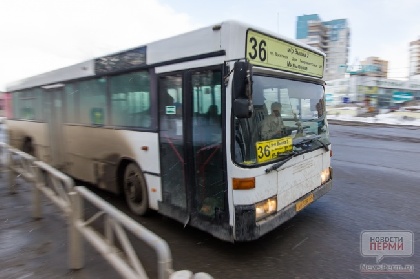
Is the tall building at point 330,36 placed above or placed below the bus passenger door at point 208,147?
above

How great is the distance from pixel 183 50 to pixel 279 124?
1591 millimetres

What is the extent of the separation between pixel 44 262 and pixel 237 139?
8.83 ft

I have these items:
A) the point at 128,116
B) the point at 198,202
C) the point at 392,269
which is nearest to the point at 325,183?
the point at 392,269

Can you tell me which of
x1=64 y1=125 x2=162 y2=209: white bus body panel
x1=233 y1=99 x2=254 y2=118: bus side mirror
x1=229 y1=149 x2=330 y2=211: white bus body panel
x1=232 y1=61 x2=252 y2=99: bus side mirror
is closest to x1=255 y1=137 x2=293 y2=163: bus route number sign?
x1=229 y1=149 x2=330 y2=211: white bus body panel

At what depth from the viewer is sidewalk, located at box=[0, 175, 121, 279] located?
343cm

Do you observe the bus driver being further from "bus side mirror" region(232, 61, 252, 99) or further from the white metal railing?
the white metal railing

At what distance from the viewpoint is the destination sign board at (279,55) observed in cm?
360

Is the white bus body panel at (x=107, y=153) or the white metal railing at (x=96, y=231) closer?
the white metal railing at (x=96, y=231)

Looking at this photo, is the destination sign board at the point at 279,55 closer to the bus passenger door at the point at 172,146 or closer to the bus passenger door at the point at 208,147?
the bus passenger door at the point at 208,147

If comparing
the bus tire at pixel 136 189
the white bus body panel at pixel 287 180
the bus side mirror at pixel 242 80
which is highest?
the bus side mirror at pixel 242 80

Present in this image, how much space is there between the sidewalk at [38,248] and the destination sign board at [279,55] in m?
2.93

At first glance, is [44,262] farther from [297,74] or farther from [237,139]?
[297,74]

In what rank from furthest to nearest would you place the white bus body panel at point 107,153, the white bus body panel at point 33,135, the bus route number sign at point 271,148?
the white bus body panel at point 33,135 < the white bus body panel at point 107,153 < the bus route number sign at point 271,148

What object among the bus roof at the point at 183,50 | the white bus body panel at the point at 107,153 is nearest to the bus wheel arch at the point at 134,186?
the white bus body panel at the point at 107,153
